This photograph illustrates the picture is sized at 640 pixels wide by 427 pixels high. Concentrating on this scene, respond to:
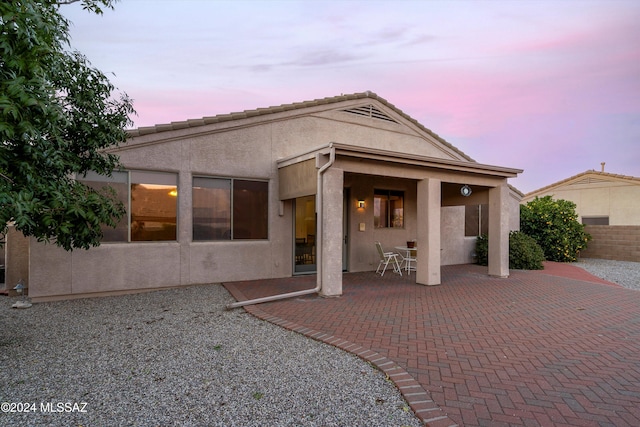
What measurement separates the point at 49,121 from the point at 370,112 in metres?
9.52

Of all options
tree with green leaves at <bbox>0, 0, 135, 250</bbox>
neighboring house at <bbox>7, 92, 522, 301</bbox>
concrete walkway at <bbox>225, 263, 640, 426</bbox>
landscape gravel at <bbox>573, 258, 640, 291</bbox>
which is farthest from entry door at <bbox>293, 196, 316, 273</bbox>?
landscape gravel at <bbox>573, 258, 640, 291</bbox>

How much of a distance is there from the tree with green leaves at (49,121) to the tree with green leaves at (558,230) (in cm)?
1582

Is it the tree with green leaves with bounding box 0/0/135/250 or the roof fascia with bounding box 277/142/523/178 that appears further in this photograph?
the roof fascia with bounding box 277/142/523/178

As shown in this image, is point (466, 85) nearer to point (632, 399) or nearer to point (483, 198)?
point (483, 198)

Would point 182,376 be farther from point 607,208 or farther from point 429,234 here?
point 607,208

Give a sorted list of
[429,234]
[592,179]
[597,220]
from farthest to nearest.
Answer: [592,179]
[597,220]
[429,234]

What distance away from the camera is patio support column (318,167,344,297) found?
7082 mm

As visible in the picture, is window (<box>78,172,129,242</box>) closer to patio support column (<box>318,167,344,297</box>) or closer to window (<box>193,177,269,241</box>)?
window (<box>193,177,269,241</box>)

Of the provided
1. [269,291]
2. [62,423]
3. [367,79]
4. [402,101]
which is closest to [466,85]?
[402,101]

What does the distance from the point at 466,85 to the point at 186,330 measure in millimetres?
11566

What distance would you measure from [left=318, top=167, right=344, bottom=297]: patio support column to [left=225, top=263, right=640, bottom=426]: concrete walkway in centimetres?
35

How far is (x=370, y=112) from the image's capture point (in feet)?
37.0

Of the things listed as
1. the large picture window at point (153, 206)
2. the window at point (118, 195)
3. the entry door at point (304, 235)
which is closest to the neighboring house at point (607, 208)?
Result: the entry door at point (304, 235)

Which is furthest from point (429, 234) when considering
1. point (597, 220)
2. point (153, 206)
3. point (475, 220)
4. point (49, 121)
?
point (597, 220)
